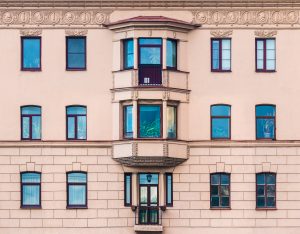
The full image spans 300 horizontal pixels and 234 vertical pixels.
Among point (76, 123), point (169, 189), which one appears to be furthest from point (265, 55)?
point (76, 123)

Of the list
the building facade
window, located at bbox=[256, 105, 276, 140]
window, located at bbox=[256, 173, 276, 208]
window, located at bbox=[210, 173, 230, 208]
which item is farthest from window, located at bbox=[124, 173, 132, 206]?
window, located at bbox=[256, 105, 276, 140]

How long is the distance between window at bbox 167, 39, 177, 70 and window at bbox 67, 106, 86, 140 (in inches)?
210

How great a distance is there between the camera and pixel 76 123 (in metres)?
77.4

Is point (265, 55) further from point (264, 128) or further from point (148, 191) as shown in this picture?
point (148, 191)

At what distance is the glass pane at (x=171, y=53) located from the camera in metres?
76.9

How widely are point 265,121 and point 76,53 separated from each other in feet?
36.2

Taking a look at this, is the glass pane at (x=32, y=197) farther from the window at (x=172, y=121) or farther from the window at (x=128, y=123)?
the window at (x=172, y=121)

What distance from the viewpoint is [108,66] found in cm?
7756

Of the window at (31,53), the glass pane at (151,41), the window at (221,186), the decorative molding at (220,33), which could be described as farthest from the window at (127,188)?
the decorative molding at (220,33)

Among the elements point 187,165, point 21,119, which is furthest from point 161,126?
point 21,119

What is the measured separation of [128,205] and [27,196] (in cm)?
554

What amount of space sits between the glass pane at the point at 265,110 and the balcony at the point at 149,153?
16.1ft

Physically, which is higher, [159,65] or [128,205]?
[159,65]

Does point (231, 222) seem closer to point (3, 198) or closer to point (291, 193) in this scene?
point (291, 193)
